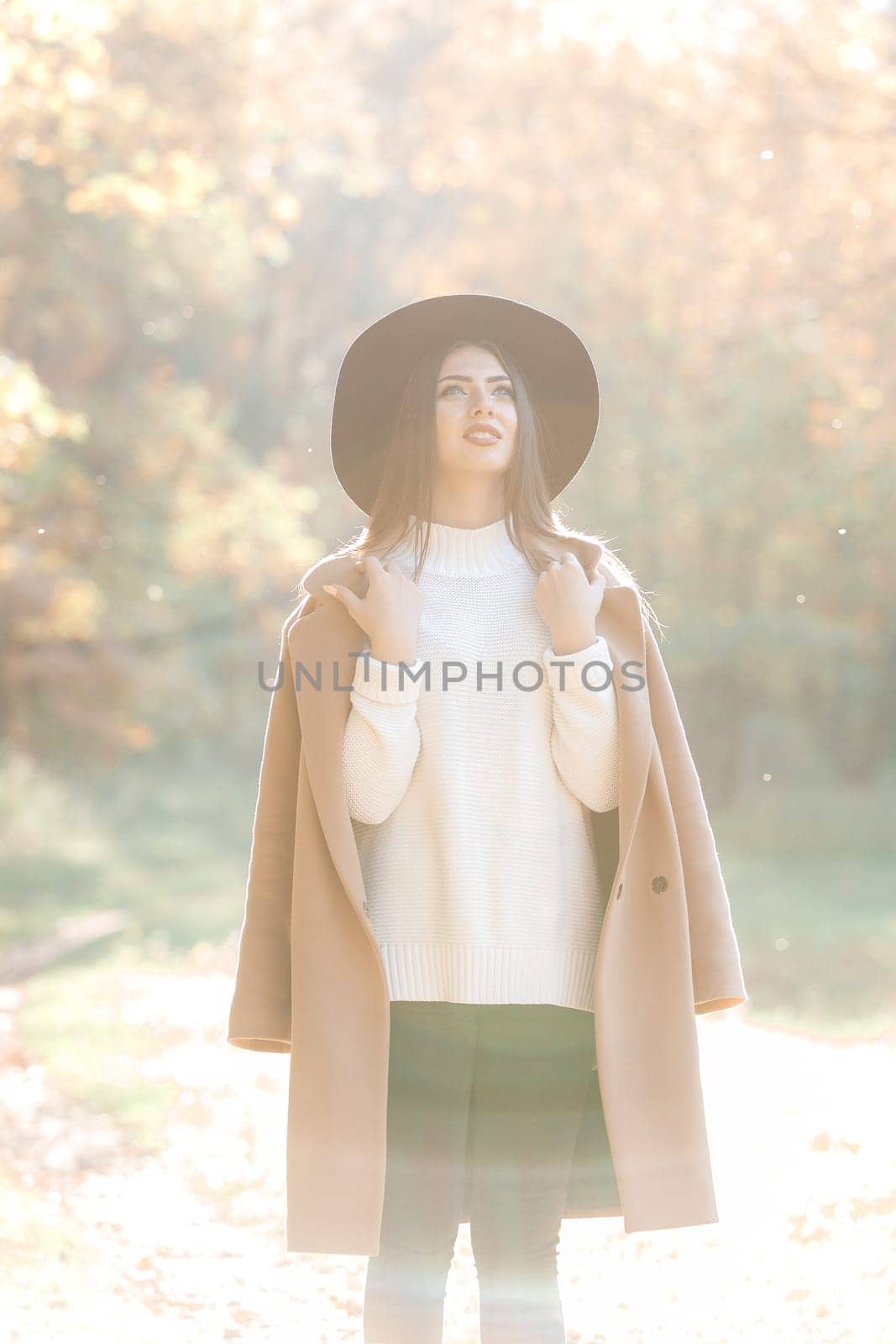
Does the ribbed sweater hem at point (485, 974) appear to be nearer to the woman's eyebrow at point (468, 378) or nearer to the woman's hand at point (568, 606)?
the woman's hand at point (568, 606)

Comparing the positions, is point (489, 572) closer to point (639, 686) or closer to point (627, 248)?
point (639, 686)

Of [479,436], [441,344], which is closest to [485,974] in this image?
[479,436]

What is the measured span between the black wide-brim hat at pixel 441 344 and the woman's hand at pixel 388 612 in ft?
0.88

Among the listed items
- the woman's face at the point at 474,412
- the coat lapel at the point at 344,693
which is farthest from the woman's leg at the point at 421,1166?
the woman's face at the point at 474,412

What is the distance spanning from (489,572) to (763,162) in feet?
26.6

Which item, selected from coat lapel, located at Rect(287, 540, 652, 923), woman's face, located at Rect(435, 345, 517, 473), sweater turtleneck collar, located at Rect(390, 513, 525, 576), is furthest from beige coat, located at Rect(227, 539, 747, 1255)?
woman's face, located at Rect(435, 345, 517, 473)

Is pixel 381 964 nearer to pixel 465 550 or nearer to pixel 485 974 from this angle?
pixel 485 974

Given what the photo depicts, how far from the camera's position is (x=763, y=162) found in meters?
9.51

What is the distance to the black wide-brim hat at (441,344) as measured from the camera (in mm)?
2299

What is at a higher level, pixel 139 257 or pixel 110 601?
pixel 139 257

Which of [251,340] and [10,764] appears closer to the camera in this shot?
[10,764]

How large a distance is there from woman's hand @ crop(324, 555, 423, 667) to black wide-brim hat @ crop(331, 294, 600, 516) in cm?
27

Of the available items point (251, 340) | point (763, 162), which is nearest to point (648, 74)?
point (763, 162)
